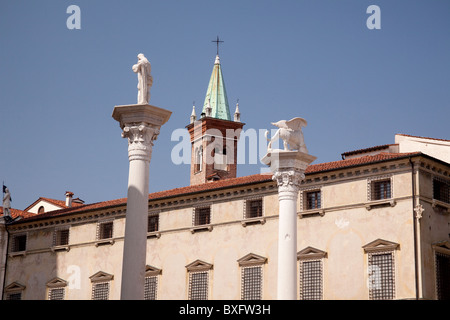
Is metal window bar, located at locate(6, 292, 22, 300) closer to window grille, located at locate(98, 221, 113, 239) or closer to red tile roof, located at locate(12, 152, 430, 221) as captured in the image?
red tile roof, located at locate(12, 152, 430, 221)

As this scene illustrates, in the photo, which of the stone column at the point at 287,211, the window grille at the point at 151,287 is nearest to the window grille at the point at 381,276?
the window grille at the point at 151,287

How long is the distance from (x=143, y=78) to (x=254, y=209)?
19.9 meters

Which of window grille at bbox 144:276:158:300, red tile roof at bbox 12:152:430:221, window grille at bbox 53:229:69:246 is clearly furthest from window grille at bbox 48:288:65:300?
window grille at bbox 144:276:158:300

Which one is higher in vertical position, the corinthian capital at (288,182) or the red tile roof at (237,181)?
the red tile roof at (237,181)

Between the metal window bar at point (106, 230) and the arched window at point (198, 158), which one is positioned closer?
the metal window bar at point (106, 230)

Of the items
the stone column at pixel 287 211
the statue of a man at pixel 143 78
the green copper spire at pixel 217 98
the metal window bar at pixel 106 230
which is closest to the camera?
the statue of a man at pixel 143 78

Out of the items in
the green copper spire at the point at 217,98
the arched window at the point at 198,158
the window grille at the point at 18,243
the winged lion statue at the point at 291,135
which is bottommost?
the winged lion statue at the point at 291,135

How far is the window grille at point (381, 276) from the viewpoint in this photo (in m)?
32.7

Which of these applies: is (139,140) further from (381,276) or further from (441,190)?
(441,190)

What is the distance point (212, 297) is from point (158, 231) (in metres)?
5.14

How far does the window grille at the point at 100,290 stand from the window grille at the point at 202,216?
21.2 feet

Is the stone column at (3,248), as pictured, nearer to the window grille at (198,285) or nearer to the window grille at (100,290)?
the window grille at (100,290)
